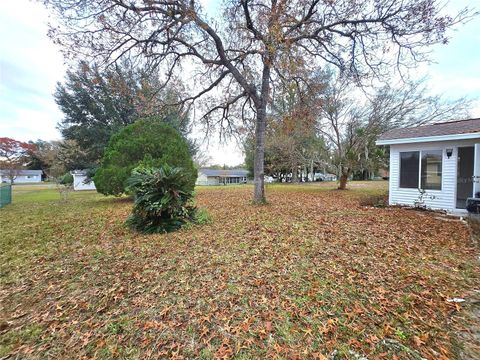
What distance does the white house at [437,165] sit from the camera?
22.2ft

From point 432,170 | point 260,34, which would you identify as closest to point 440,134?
point 432,170

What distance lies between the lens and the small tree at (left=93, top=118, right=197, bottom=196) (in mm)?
9859

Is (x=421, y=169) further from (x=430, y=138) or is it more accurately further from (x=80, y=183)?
(x=80, y=183)

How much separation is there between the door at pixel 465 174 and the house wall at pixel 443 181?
1.82 ft

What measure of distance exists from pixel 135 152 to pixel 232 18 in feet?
21.7

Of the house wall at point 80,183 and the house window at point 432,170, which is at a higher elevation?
the house window at point 432,170

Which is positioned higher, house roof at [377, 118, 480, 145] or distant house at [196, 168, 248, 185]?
house roof at [377, 118, 480, 145]

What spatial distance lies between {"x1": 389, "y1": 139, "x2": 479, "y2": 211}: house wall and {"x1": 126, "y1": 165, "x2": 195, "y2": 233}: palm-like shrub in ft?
24.4

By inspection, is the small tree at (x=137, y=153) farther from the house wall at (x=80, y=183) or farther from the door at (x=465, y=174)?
the house wall at (x=80, y=183)

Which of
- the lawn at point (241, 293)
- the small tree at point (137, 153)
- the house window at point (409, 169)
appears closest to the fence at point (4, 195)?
the small tree at point (137, 153)

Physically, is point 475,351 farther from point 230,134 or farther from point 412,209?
point 230,134

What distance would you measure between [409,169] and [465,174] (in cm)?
173

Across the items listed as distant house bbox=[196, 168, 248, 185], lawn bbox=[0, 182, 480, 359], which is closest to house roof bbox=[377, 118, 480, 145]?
lawn bbox=[0, 182, 480, 359]

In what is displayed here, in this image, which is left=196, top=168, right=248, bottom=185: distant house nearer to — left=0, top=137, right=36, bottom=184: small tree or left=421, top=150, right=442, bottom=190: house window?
left=0, top=137, right=36, bottom=184: small tree
